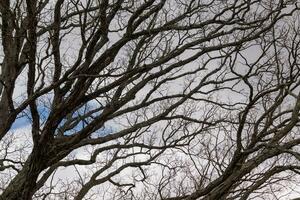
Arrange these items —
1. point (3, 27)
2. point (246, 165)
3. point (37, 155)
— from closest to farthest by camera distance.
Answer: point (246, 165) → point (37, 155) → point (3, 27)

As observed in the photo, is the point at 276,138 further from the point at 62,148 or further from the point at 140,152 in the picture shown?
the point at 140,152

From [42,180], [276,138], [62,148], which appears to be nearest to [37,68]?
[62,148]

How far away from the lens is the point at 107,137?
659 cm

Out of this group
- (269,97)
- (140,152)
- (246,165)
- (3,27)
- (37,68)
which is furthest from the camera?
(140,152)

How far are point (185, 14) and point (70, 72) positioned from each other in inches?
120

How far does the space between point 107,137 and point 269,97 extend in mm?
2967

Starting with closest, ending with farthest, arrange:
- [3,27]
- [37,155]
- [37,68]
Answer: [37,155] < [37,68] < [3,27]

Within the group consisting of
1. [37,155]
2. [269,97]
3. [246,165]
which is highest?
[269,97]

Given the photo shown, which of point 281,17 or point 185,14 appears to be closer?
point 281,17

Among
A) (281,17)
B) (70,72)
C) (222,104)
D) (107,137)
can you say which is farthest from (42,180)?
(281,17)

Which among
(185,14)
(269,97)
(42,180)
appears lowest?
(269,97)

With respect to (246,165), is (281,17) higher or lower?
higher

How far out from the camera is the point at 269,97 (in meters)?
7.14

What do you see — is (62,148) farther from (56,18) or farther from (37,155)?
(56,18)
